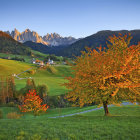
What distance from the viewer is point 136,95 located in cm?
1759

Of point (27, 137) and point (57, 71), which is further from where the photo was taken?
point (57, 71)

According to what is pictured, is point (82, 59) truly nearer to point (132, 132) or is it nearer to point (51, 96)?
point (132, 132)

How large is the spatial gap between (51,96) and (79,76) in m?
42.1

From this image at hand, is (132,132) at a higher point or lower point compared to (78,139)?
lower

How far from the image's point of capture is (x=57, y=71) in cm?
11588

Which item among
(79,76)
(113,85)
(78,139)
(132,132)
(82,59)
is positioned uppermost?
(82,59)

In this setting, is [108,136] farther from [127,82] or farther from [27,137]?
[127,82]

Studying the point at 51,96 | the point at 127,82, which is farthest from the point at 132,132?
the point at 51,96

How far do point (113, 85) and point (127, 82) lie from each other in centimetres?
171

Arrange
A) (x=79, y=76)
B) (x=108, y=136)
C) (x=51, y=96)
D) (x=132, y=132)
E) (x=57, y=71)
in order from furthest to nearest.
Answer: (x=57, y=71) → (x=51, y=96) → (x=79, y=76) → (x=132, y=132) → (x=108, y=136)

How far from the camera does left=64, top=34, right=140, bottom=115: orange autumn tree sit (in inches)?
641

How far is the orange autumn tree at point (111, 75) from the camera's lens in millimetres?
16281

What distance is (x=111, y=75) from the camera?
16.1 meters

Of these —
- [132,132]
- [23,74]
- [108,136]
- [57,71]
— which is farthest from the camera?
[57,71]
